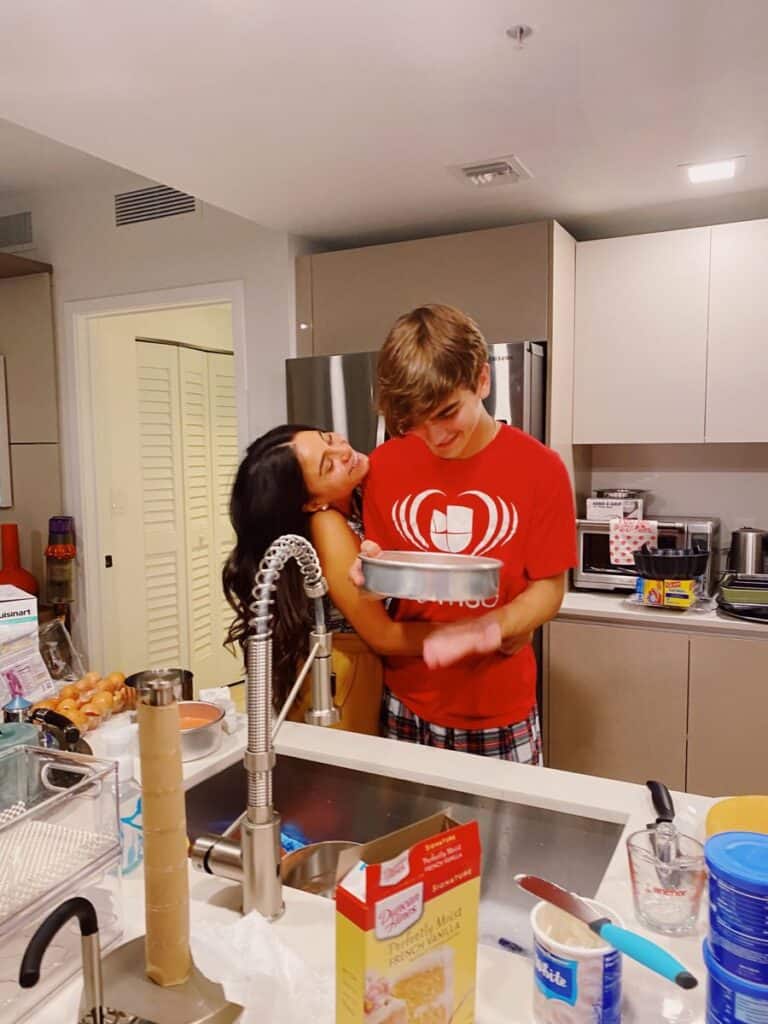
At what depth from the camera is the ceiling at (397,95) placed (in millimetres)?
1533

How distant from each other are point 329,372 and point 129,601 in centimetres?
174

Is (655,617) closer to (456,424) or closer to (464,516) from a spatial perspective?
(464,516)

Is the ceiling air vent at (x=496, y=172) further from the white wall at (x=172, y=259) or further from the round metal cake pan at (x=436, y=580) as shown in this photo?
the round metal cake pan at (x=436, y=580)

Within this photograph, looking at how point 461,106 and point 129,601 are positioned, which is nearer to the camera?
point 461,106

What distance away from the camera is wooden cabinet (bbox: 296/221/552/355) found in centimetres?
266

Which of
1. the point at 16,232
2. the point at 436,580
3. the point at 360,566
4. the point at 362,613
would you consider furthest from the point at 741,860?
the point at 16,232

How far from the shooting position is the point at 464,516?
1.79 m

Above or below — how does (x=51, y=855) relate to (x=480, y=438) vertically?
below

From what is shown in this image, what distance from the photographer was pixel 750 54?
65.9 inches

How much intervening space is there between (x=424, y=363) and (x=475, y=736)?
90cm

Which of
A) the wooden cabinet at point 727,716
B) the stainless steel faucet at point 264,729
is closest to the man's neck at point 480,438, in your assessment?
the stainless steel faucet at point 264,729

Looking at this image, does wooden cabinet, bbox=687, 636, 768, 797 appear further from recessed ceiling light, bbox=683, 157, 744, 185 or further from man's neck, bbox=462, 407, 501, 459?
recessed ceiling light, bbox=683, 157, 744, 185

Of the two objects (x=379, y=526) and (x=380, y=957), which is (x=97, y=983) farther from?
(x=379, y=526)

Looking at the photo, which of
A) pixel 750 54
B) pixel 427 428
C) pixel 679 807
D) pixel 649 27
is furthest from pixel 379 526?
pixel 750 54
